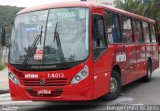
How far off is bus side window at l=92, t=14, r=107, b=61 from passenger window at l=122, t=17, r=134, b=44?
7.25 ft

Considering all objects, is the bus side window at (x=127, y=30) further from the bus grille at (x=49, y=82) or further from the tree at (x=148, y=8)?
the tree at (x=148, y=8)

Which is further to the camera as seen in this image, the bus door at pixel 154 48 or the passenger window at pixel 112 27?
the bus door at pixel 154 48

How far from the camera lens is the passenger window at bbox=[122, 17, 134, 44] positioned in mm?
13055

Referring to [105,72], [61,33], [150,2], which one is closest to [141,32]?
[105,72]

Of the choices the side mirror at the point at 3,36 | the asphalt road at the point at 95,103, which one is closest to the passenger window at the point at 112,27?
the asphalt road at the point at 95,103

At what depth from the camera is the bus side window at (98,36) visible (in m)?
10.2

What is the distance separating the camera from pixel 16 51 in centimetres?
1042

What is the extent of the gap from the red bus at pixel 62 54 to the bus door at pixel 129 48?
1.68 metres

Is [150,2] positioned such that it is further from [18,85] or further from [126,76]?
[18,85]

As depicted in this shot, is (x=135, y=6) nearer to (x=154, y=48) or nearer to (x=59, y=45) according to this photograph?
(x=154, y=48)

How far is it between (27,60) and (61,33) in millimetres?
1076

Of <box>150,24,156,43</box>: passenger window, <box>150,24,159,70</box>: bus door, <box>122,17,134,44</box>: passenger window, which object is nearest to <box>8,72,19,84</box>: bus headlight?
<box>122,17,134,44</box>: passenger window

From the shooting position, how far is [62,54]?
387 inches

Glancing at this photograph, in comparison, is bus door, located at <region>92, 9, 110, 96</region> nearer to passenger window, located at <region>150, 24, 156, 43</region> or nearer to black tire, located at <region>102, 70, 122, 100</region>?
black tire, located at <region>102, 70, 122, 100</region>
